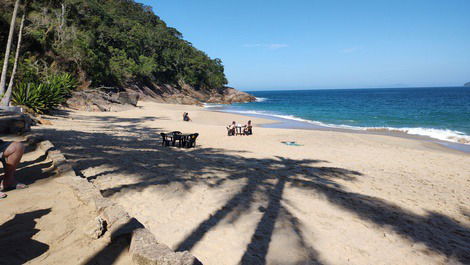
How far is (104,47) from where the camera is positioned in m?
44.3

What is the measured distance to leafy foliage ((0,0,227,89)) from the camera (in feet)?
82.5

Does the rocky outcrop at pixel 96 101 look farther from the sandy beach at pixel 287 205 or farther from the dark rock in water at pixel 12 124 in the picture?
the sandy beach at pixel 287 205

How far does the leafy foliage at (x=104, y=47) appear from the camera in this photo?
25141mm

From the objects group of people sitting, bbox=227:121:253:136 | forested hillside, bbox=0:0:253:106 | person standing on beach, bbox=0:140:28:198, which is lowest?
group of people sitting, bbox=227:121:253:136

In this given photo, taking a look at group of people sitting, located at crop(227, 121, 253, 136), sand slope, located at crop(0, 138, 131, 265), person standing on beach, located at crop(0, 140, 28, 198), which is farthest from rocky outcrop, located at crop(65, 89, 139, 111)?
sand slope, located at crop(0, 138, 131, 265)

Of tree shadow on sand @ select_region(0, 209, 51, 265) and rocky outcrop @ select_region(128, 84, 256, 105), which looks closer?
Answer: tree shadow on sand @ select_region(0, 209, 51, 265)

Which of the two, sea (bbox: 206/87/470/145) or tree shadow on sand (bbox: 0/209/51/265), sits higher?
tree shadow on sand (bbox: 0/209/51/265)

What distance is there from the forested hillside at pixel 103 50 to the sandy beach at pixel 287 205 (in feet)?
55.3

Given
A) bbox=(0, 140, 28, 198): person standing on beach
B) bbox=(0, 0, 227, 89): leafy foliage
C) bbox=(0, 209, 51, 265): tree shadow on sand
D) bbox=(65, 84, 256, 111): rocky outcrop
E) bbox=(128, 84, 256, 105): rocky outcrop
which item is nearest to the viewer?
bbox=(0, 209, 51, 265): tree shadow on sand

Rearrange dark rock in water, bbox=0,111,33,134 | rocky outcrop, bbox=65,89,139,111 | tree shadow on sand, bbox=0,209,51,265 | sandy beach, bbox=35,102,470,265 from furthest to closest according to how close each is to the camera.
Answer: rocky outcrop, bbox=65,89,139,111, dark rock in water, bbox=0,111,33,134, sandy beach, bbox=35,102,470,265, tree shadow on sand, bbox=0,209,51,265

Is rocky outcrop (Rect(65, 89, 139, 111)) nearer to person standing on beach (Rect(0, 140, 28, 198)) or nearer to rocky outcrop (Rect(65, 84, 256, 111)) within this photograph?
rocky outcrop (Rect(65, 84, 256, 111))

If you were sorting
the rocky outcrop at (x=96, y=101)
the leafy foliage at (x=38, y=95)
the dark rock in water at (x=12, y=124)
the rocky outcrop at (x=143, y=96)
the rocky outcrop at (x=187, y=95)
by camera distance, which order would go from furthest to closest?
the rocky outcrop at (x=187, y=95), the rocky outcrop at (x=143, y=96), the rocky outcrop at (x=96, y=101), the leafy foliage at (x=38, y=95), the dark rock in water at (x=12, y=124)

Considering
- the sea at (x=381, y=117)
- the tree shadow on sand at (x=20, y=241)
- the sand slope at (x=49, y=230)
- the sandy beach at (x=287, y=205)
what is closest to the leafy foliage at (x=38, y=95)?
the sandy beach at (x=287, y=205)

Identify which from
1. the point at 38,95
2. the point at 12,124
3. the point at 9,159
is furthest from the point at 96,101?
the point at 9,159
